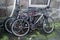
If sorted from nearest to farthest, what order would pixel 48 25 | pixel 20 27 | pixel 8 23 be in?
pixel 20 27, pixel 8 23, pixel 48 25

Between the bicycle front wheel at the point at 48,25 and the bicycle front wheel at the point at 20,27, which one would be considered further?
the bicycle front wheel at the point at 48,25

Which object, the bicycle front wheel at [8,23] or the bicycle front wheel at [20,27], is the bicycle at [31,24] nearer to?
the bicycle front wheel at [20,27]

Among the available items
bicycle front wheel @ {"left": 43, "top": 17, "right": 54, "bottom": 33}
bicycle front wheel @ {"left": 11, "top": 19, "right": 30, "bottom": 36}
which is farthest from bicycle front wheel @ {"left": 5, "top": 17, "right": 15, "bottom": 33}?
bicycle front wheel @ {"left": 43, "top": 17, "right": 54, "bottom": 33}

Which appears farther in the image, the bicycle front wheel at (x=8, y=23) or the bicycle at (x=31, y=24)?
the bicycle front wheel at (x=8, y=23)

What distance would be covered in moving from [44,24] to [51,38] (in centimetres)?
67

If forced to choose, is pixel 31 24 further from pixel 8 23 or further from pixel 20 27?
pixel 8 23

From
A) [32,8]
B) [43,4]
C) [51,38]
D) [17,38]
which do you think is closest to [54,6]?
[43,4]

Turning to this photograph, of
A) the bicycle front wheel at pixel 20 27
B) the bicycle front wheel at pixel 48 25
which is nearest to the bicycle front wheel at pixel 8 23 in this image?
the bicycle front wheel at pixel 20 27

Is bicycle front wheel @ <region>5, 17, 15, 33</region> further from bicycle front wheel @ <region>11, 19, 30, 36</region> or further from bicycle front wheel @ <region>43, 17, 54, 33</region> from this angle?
bicycle front wheel @ <region>43, 17, 54, 33</region>

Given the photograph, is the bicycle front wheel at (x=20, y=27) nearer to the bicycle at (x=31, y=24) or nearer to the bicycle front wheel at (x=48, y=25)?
the bicycle at (x=31, y=24)

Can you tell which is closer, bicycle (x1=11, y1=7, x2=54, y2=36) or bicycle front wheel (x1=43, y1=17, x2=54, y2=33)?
bicycle (x1=11, y1=7, x2=54, y2=36)

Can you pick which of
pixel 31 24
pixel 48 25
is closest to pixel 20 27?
pixel 31 24

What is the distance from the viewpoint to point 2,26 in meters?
7.41

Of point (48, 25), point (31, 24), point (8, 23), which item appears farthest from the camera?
point (48, 25)
